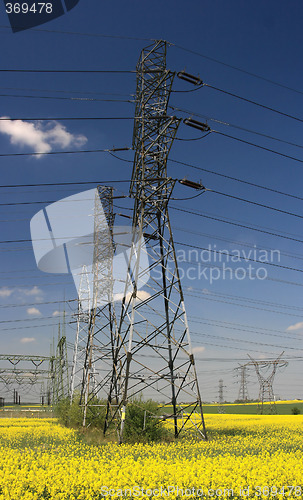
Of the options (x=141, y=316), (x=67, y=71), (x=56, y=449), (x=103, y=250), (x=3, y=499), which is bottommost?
(x=56, y=449)

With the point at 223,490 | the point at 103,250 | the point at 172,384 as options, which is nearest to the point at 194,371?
the point at 172,384

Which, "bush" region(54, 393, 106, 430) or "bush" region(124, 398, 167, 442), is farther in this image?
"bush" region(54, 393, 106, 430)

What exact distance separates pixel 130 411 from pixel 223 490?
10.4 m

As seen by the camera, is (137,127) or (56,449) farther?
(137,127)

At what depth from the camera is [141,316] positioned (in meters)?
16.6

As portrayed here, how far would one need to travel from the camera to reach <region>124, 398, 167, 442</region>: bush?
17719 mm

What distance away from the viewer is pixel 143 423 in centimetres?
1817

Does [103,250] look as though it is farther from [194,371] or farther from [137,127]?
[194,371]

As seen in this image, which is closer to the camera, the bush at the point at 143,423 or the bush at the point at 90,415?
the bush at the point at 143,423

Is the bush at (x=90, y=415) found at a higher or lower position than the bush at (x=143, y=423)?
lower

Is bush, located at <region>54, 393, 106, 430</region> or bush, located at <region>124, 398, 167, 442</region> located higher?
bush, located at <region>124, 398, 167, 442</region>

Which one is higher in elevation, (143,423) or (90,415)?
(143,423)

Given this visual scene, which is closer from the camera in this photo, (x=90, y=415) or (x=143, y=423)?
(x=143, y=423)

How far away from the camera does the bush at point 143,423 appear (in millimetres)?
17719
